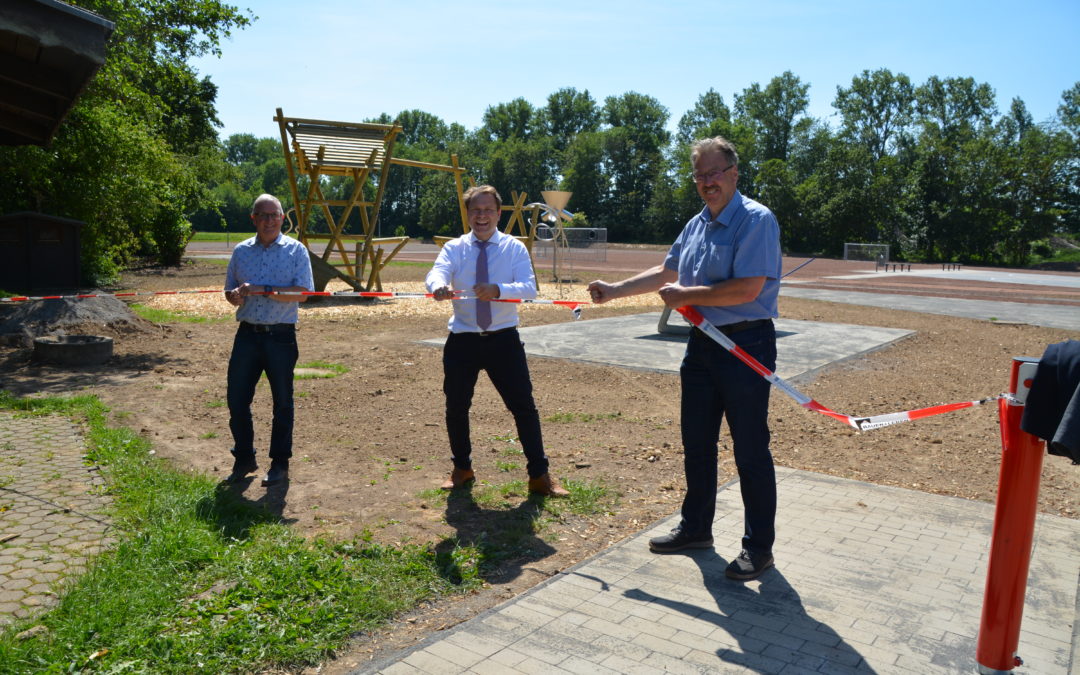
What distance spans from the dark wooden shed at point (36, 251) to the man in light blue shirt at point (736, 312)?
57.4 feet

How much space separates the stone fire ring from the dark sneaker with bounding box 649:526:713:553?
7891 millimetres

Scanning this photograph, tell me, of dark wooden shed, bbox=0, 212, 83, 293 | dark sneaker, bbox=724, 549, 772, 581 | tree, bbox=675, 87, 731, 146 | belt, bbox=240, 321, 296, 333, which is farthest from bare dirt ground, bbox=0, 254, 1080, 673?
tree, bbox=675, 87, 731, 146

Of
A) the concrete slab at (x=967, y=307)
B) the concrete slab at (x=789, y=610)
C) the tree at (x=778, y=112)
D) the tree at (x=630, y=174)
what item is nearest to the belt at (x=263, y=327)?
the concrete slab at (x=789, y=610)

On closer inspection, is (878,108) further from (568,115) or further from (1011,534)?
(1011,534)

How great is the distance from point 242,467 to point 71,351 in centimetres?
526

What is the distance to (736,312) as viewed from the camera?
12.8 feet

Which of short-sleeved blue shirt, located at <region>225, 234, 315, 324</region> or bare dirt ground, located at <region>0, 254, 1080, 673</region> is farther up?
short-sleeved blue shirt, located at <region>225, 234, 315, 324</region>

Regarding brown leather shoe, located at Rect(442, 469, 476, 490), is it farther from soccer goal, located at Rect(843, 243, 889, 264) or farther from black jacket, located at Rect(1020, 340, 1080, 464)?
soccer goal, located at Rect(843, 243, 889, 264)

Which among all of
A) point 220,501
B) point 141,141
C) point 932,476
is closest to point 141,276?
point 141,141

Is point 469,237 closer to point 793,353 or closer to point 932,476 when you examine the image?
point 932,476

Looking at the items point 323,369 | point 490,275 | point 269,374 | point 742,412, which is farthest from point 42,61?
point 323,369

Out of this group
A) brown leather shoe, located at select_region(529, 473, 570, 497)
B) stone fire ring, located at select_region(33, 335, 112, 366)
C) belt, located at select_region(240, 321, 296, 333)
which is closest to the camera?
brown leather shoe, located at select_region(529, 473, 570, 497)

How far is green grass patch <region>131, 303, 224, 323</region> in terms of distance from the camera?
13938 mm

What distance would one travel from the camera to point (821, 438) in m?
6.89
